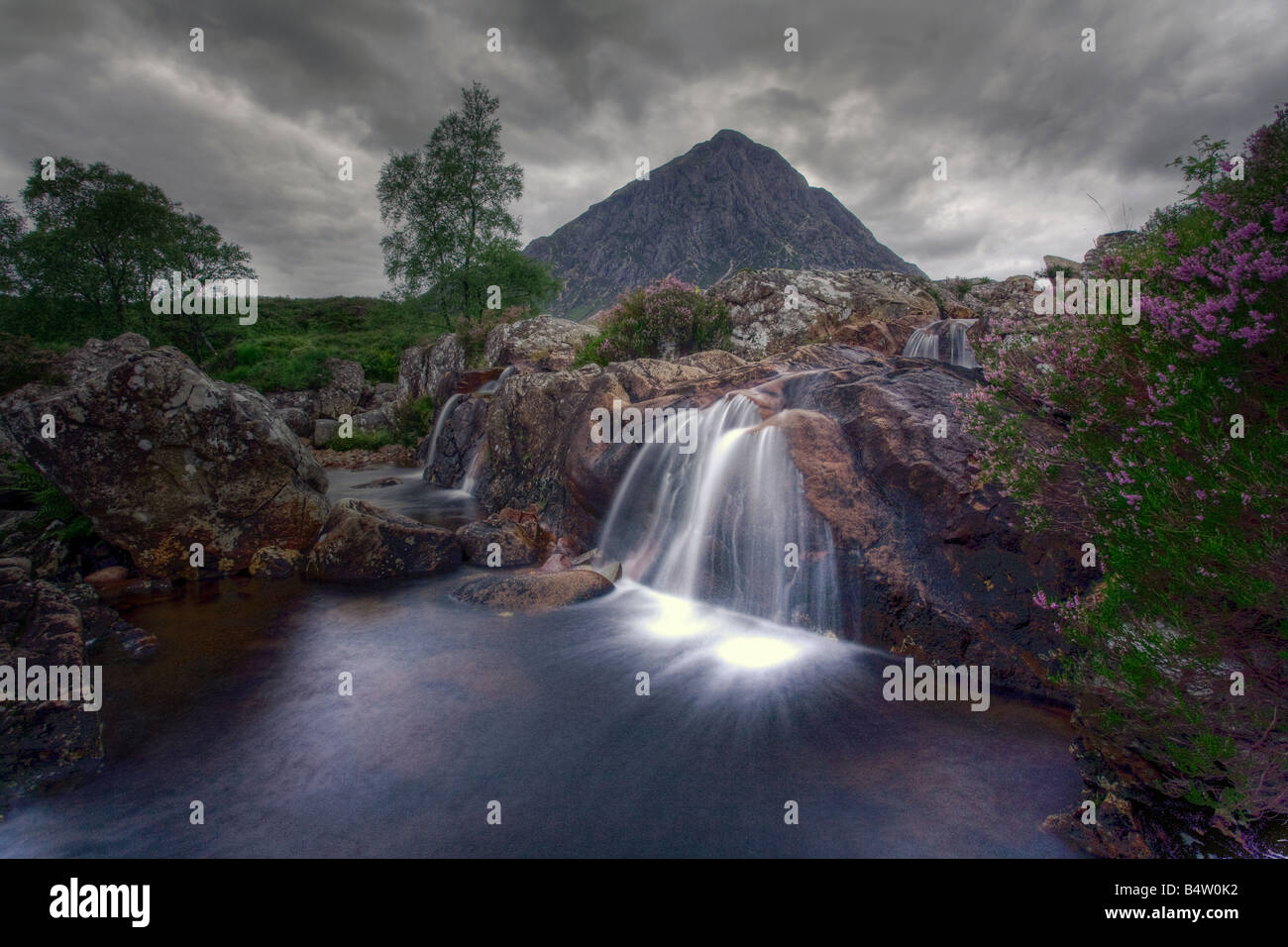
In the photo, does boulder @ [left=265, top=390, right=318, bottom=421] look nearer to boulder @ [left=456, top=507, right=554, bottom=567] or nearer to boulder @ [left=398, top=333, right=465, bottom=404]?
boulder @ [left=398, top=333, right=465, bottom=404]

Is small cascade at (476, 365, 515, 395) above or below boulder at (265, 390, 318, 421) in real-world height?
below

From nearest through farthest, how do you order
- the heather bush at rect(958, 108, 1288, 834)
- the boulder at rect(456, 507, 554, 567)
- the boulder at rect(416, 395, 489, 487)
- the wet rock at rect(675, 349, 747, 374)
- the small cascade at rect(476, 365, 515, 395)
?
the heather bush at rect(958, 108, 1288, 834), the boulder at rect(456, 507, 554, 567), the wet rock at rect(675, 349, 747, 374), the boulder at rect(416, 395, 489, 487), the small cascade at rect(476, 365, 515, 395)

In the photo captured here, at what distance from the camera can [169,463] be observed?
10898mm

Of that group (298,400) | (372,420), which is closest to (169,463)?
A: (372,420)

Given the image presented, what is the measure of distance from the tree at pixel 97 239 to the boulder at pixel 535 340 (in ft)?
102

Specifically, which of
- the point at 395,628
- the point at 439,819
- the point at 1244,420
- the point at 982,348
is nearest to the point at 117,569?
the point at 395,628

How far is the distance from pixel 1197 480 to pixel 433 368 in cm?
3159

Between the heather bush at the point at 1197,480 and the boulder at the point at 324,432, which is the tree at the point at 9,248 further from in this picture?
the heather bush at the point at 1197,480

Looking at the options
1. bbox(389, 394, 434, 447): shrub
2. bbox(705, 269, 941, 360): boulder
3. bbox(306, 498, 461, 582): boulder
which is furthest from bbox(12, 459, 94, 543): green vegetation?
bbox(705, 269, 941, 360): boulder

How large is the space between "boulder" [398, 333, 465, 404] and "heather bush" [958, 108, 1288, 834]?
24.6 m

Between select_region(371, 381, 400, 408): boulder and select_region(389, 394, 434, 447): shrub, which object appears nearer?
select_region(389, 394, 434, 447): shrub

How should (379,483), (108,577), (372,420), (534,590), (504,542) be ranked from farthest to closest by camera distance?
(372,420) < (379,483) < (504,542) < (108,577) < (534,590)

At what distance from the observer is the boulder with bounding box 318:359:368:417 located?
34344 mm

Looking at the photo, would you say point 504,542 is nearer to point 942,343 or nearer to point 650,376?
point 650,376
